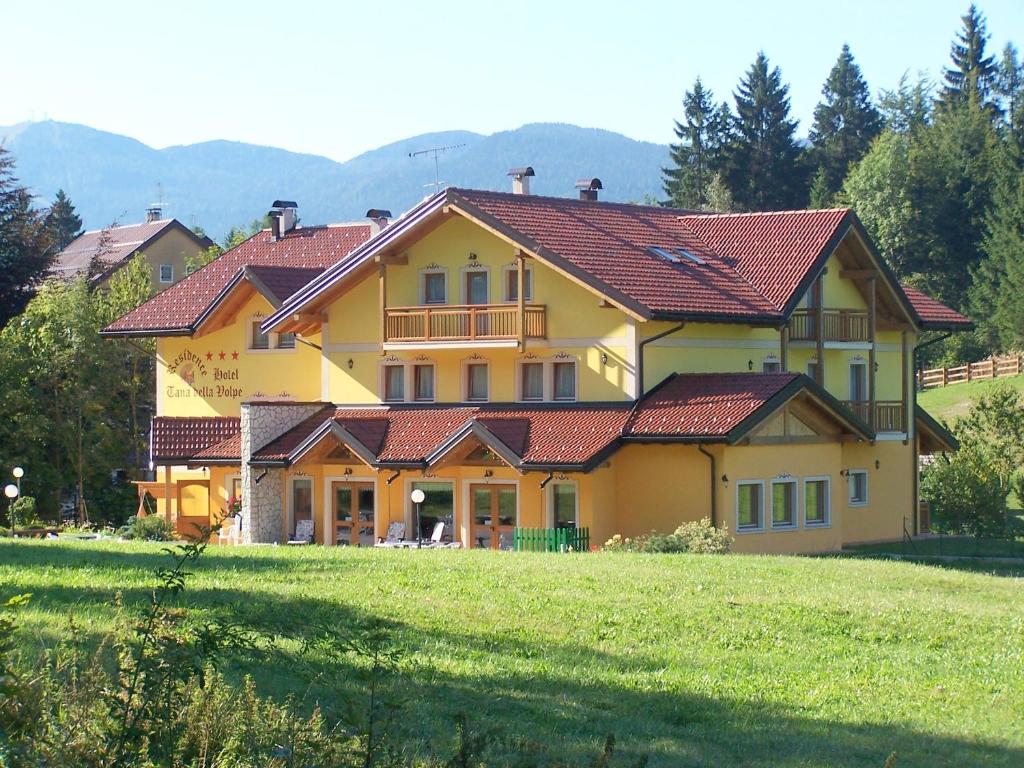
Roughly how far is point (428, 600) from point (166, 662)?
960cm

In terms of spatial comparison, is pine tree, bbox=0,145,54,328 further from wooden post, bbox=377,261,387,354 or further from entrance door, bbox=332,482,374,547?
entrance door, bbox=332,482,374,547

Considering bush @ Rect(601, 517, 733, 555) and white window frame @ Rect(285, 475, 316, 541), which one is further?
white window frame @ Rect(285, 475, 316, 541)

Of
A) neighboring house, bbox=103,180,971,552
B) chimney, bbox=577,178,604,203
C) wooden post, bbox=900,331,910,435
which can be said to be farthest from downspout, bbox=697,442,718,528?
chimney, bbox=577,178,604,203

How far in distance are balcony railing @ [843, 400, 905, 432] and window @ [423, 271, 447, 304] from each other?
10.4 meters

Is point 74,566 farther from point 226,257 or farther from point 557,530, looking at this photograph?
point 226,257

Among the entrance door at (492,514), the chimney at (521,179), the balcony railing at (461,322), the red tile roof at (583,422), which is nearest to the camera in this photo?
the red tile roof at (583,422)

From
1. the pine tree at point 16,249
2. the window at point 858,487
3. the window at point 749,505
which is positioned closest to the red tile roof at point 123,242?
the pine tree at point 16,249

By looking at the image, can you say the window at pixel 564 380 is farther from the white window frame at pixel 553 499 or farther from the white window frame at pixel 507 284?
the white window frame at pixel 553 499

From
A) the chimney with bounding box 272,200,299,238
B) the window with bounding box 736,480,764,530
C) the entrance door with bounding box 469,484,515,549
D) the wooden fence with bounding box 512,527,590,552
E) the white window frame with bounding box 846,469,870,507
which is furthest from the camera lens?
the chimney with bounding box 272,200,299,238

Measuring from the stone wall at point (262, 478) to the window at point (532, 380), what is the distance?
621cm

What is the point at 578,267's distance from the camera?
3697 cm

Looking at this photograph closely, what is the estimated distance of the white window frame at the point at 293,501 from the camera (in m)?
41.2

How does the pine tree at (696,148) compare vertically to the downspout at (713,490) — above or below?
above

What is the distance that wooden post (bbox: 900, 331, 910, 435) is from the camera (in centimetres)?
4398
